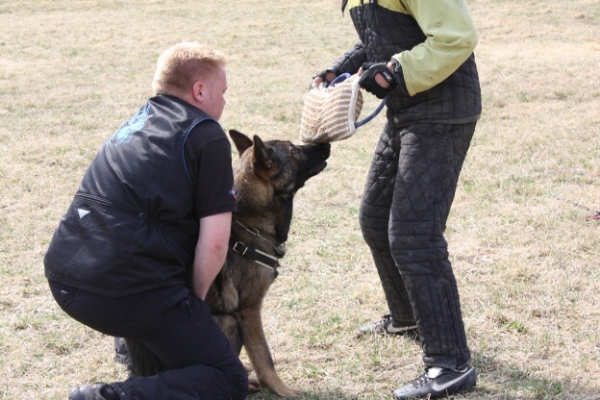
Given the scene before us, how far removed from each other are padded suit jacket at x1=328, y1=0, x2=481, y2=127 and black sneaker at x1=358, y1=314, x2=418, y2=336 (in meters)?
1.18

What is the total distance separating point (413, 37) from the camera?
3.27m

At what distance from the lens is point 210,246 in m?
2.99

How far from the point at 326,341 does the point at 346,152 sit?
4.32 meters

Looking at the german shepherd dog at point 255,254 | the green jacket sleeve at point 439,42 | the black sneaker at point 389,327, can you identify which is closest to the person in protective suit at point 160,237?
the german shepherd dog at point 255,254

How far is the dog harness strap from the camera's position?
Answer: 11.6ft

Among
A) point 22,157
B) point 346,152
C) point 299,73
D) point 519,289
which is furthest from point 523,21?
point 519,289

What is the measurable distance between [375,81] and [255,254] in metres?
1.02

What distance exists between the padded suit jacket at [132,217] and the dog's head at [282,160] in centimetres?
64

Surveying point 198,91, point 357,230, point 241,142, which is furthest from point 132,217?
point 357,230

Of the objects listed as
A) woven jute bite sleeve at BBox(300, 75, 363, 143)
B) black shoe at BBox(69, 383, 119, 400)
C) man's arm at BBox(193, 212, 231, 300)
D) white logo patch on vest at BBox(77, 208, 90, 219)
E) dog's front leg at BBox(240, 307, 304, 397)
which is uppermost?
woven jute bite sleeve at BBox(300, 75, 363, 143)

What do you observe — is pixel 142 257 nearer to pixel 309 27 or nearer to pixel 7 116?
pixel 7 116

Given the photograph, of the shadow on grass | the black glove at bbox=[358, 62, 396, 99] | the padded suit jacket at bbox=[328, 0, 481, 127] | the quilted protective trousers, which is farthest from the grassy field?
the black glove at bbox=[358, 62, 396, 99]

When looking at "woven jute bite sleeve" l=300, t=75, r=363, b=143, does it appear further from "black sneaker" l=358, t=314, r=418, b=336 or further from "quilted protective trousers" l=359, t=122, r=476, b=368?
"black sneaker" l=358, t=314, r=418, b=336

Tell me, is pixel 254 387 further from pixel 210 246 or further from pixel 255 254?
pixel 210 246
